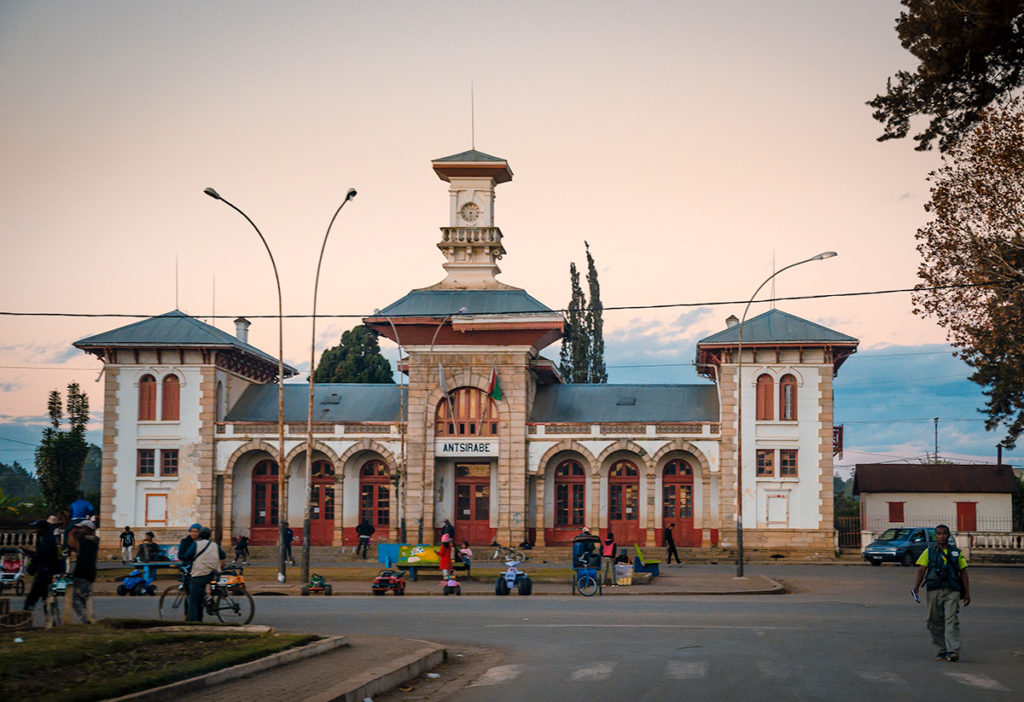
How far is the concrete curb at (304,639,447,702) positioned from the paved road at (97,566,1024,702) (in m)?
0.86

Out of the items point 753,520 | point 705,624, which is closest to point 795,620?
point 705,624

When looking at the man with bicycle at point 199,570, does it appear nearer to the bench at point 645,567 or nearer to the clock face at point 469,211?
the bench at point 645,567

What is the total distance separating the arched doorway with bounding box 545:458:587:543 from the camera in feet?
169

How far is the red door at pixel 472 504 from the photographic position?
51.6 m

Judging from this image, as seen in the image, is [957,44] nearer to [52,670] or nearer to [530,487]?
[52,670]

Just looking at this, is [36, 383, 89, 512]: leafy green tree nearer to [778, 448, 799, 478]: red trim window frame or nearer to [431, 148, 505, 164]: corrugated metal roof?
[431, 148, 505, 164]: corrugated metal roof

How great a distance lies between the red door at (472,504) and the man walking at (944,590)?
36.0m

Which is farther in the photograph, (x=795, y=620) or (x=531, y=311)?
(x=531, y=311)

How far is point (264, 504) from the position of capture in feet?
173

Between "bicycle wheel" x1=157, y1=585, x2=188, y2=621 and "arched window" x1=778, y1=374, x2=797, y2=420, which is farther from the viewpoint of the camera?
"arched window" x1=778, y1=374, x2=797, y2=420

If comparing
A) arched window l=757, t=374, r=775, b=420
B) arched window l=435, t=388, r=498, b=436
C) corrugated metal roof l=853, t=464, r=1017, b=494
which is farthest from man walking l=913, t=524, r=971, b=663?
corrugated metal roof l=853, t=464, r=1017, b=494

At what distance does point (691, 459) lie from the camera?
51.3 meters

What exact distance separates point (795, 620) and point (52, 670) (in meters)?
13.9

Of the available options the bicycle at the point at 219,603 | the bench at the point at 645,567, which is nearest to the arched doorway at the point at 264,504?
the bench at the point at 645,567
